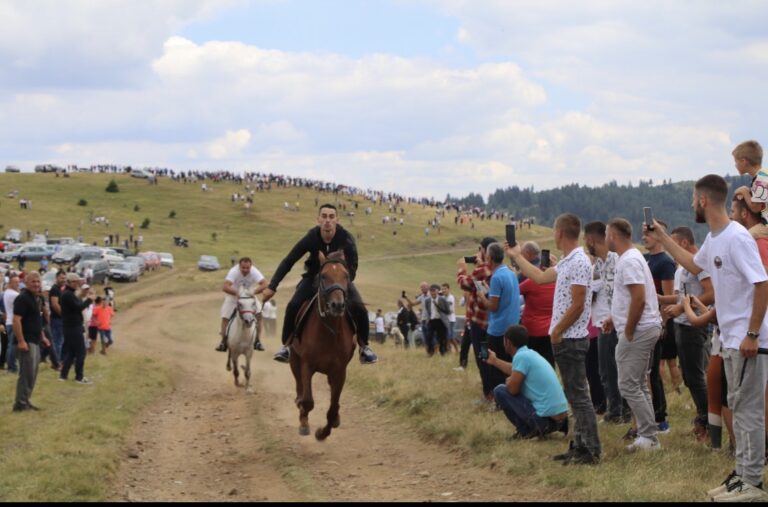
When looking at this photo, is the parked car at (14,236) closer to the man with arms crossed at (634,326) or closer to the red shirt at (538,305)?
the red shirt at (538,305)

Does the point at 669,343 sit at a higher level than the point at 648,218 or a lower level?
lower

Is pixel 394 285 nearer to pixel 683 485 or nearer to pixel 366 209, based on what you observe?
pixel 366 209

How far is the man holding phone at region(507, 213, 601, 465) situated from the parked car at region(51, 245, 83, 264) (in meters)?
58.2

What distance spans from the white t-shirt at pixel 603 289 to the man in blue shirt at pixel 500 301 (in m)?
1.91

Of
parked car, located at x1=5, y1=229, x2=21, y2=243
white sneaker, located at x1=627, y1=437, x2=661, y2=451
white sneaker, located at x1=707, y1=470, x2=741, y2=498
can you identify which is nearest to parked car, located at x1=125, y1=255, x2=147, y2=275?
parked car, located at x1=5, y1=229, x2=21, y2=243

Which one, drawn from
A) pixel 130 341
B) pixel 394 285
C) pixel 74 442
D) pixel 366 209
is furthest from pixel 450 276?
pixel 74 442

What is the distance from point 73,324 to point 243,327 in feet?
12.7

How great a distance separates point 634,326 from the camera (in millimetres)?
9875

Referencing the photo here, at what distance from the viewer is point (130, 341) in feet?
114

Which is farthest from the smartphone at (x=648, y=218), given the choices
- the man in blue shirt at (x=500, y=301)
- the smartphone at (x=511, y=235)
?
the man in blue shirt at (x=500, y=301)

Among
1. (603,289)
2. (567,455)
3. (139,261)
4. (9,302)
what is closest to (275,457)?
(567,455)

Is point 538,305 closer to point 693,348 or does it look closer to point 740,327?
point 693,348

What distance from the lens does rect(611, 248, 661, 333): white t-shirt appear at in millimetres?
9906

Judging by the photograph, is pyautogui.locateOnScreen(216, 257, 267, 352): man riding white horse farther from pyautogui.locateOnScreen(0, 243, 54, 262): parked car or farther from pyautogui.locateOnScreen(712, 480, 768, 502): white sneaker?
pyautogui.locateOnScreen(0, 243, 54, 262): parked car
